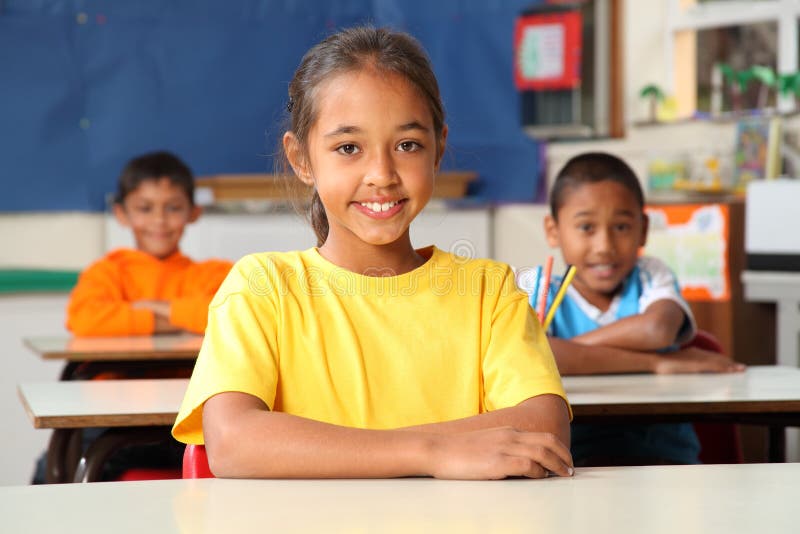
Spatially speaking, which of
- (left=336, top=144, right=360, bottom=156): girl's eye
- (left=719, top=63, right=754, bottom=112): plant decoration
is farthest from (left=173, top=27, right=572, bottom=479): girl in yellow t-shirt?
(left=719, top=63, right=754, bottom=112): plant decoration

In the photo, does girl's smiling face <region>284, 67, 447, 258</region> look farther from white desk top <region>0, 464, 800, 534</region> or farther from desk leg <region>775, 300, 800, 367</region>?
desk leg <region>775, 300, 800, 367</region>

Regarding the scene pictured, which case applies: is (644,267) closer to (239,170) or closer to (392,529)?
(392,529)

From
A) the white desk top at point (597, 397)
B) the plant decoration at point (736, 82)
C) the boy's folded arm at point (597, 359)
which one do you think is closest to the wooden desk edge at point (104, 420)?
the white desk top at point (597, 397)

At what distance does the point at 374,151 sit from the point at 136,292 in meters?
2.12

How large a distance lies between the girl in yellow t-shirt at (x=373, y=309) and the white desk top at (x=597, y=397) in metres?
0.33

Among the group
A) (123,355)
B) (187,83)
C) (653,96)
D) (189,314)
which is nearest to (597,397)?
(123,355)

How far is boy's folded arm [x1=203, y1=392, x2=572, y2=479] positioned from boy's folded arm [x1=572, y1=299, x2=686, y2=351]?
1060 millimetres

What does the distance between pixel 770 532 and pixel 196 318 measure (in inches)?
92.5

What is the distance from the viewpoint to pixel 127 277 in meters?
3.28

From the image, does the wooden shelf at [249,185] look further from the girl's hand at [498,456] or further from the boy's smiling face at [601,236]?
the girl's hand at [498,456]

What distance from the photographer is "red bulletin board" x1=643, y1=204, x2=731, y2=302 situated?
12.6ft

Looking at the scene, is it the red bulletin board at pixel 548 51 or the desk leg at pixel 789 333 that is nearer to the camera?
the desk leg at pixel 789 333

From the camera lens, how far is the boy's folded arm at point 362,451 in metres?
1.06

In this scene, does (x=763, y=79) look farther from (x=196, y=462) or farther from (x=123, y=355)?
(x=196, y=462)
